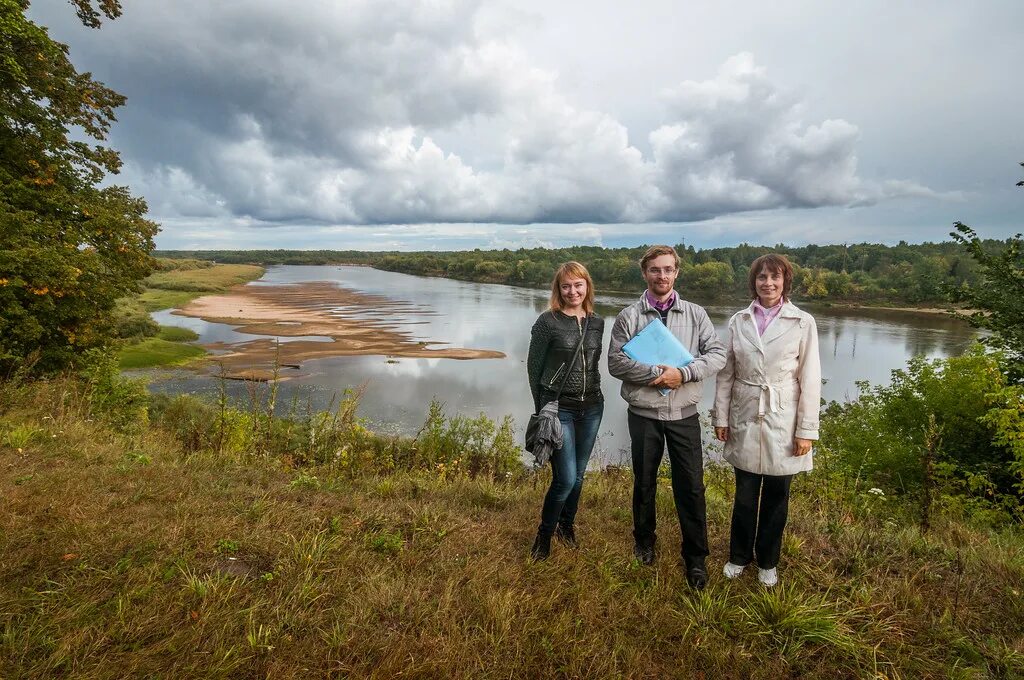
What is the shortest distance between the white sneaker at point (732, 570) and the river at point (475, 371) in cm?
458

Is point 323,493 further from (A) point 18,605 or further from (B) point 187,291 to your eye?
(B) point 187,291

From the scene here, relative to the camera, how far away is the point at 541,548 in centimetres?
306

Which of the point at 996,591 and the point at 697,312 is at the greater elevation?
the point at 697,312

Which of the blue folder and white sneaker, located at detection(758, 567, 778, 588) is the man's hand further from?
white sneaker, located at detection(758, 567, 778, 588)

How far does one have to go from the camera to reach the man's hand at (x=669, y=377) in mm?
2672

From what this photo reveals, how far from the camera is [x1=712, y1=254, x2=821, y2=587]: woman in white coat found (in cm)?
262

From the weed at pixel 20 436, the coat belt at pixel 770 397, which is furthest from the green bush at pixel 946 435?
the weed at pixel 20 436

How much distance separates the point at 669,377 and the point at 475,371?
68.3 ft

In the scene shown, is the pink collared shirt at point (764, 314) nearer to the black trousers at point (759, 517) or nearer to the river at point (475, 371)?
the black trousers at point (759, 517)

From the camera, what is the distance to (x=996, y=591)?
2.73 m

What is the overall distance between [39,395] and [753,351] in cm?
883

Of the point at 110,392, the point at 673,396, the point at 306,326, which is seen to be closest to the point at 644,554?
the point at 673,396

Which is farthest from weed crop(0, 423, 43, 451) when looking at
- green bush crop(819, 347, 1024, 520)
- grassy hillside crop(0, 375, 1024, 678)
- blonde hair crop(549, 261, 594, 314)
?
green bush crop(819, 347, 1024, 520)

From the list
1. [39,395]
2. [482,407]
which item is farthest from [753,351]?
[482,407]
